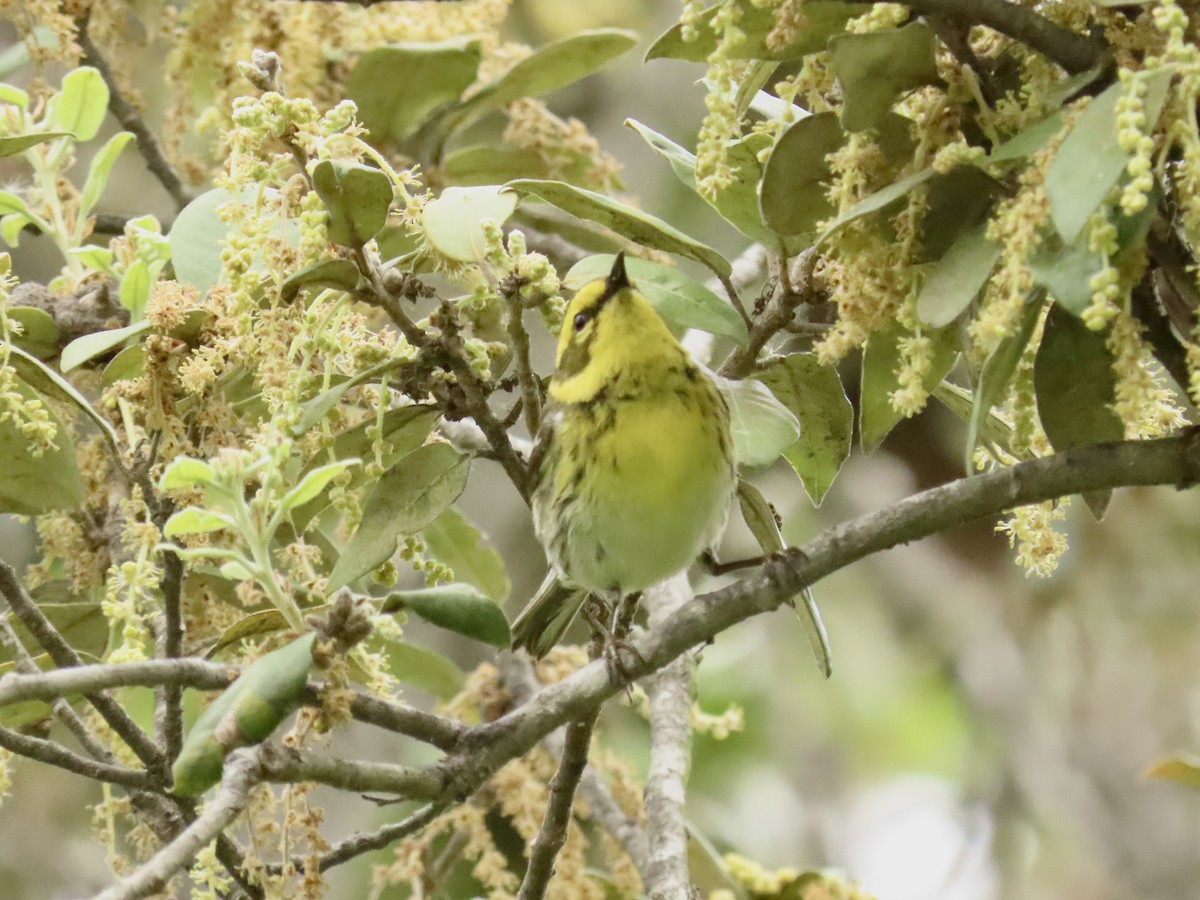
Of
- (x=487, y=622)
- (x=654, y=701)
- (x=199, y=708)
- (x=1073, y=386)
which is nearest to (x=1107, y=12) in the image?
(x=1073, y=386)

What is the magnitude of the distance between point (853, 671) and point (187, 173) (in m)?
2.34

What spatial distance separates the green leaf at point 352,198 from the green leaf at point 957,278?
44 centimetres

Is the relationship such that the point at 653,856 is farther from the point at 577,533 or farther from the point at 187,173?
the point at 187,173

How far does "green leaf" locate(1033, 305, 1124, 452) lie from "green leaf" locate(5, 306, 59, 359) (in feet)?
3.68

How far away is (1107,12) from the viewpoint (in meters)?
1.00

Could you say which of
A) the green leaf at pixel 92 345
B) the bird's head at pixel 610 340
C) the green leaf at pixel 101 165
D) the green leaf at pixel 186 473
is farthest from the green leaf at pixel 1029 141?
the green leaf at pixel 101 165

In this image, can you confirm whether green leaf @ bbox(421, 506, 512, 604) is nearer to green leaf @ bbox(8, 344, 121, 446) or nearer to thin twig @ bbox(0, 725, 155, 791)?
green leaf @ bbox(8, 344, 121, 446)

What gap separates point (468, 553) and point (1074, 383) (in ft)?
3.65

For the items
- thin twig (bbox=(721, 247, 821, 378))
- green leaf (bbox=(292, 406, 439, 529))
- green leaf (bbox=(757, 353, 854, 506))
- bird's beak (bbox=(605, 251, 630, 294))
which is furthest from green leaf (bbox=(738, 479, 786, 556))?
green leaf (bbox=(292, 406, 439, 529))

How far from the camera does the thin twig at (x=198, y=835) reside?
0.77m

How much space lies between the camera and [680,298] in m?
1.27

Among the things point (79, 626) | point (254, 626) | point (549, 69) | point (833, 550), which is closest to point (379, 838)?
point (254, 626)

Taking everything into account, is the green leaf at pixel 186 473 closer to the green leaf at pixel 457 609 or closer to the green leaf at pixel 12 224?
the green leaf at pixel 457 609

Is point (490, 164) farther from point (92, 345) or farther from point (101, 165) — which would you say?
point (92, 345)
